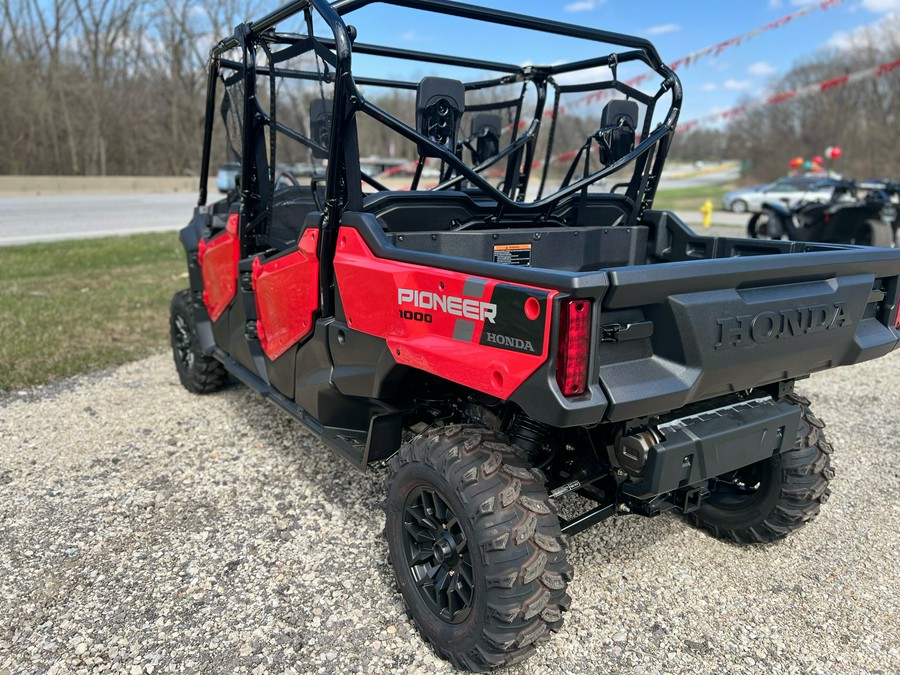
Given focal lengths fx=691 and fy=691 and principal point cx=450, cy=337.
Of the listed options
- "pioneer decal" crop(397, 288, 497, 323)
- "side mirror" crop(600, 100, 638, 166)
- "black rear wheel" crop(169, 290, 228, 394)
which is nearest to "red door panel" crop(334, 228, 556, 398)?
"pioneer decal" crop(397, 288, 497, 323)

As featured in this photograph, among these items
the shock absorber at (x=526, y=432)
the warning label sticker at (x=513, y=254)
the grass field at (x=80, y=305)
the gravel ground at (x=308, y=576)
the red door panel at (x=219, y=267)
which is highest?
the warning label sticker at (x=513, y=254)

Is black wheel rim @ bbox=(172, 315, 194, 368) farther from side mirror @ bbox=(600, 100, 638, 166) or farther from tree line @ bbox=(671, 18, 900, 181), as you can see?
tree line @ bbox=(671, 18, 900, 181)

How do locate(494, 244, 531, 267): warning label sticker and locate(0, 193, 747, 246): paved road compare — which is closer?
locate(494, 244, 531, 267): warning label sticker

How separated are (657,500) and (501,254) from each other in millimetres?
1289

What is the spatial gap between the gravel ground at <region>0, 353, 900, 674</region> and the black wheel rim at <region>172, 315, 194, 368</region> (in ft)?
3.16

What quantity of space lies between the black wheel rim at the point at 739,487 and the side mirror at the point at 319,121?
2.49m

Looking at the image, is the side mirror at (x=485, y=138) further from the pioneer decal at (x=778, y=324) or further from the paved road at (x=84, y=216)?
the paved road at (x=84, y=216)

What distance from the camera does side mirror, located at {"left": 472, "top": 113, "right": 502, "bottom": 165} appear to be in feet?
15.1

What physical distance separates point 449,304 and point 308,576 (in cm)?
145

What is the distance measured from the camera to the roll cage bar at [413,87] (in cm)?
277

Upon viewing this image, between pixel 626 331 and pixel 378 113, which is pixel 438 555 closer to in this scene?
pixel 626 331

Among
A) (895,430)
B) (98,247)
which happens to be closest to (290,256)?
(895,430)

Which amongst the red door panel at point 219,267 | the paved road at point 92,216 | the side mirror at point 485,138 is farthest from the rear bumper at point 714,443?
the paved road at point 92,216

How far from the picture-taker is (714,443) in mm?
2359
